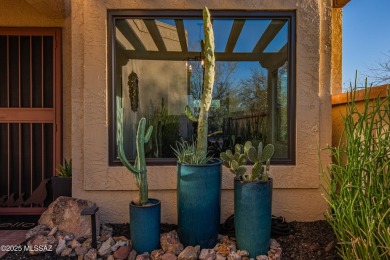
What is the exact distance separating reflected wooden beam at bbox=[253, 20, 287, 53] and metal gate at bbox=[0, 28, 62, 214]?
2.53m

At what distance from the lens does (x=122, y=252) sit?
8.05ft

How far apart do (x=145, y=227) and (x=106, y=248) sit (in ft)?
1.29

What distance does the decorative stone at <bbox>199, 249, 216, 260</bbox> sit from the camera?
2.37 m

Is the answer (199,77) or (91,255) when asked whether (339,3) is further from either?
(91,255)

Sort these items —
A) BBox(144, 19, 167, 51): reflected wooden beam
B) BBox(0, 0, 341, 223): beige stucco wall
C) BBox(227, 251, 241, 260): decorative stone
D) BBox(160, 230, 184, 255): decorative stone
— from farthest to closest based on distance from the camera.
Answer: BBox(144, 19, 167, 51): reflected wooden beam
BBox(0, 0, 341, 223): beige stucco wall
BBox(160, 230, 184, 255): decorative stone
BBox(227, 251, 241, 260): decorative stone

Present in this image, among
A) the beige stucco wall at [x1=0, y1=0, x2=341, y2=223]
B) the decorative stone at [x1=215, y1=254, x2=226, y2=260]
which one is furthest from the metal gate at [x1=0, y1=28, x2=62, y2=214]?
the decorative stone at [x1=215, y1=254, x2=226, y2=260]

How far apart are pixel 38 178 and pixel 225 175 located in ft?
8.22

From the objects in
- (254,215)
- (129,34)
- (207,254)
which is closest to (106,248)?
(207,254)

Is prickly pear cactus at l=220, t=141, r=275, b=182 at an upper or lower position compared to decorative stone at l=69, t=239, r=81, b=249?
upper

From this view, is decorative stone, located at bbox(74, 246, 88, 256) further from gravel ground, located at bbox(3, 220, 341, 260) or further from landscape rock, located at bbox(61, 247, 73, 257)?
gravel ground, located at bbox(3, 220, 341, 260)

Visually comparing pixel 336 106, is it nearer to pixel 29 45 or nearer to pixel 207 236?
pixel 207 236

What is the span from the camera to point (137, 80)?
3746 mm

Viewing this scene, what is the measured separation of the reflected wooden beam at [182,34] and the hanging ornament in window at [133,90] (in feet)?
2.34

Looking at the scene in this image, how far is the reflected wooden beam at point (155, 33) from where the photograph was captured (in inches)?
127
